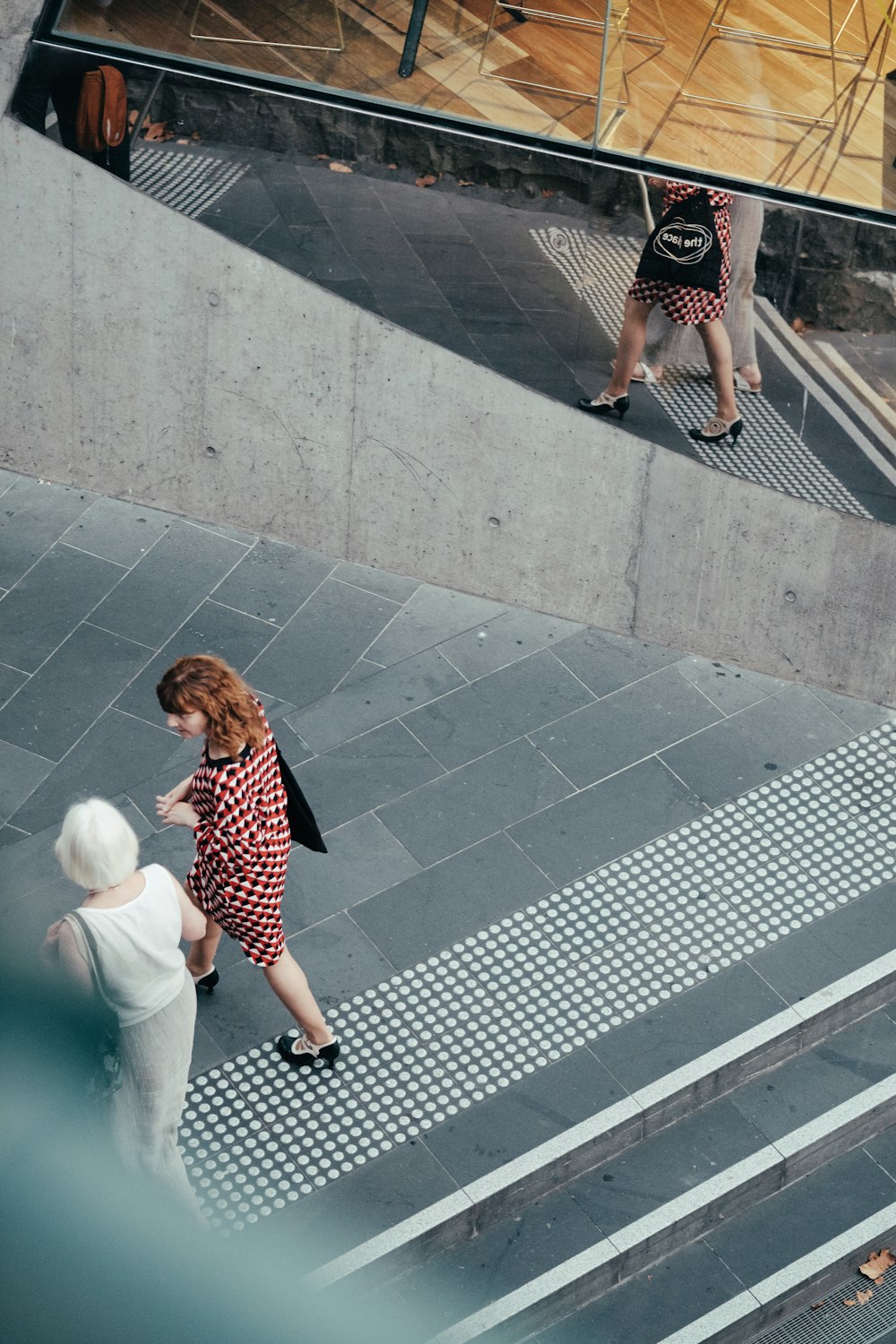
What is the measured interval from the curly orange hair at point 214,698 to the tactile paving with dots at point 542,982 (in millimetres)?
1538

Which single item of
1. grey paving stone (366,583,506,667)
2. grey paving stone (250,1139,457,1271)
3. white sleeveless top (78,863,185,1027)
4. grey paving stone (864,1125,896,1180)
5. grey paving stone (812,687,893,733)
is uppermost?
white sleeveless top (78,863,185,1027)

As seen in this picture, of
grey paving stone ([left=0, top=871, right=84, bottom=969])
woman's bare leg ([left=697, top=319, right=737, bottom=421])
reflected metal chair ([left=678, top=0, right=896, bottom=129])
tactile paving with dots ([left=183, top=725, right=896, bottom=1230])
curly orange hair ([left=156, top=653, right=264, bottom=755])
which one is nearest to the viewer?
curly orange hair ([left=156, top=653, right=264, bottom=755])

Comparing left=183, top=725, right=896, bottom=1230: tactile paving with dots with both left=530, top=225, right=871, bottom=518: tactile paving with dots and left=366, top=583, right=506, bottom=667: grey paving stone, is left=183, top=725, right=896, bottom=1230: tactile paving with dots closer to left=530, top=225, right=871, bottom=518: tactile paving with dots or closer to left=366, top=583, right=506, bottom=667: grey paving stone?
left=530, top=225, right=871, bottom=518: tactile paving with dots

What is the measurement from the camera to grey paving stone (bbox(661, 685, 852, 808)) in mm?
7500

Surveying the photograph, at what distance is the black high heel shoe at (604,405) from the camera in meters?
7.75

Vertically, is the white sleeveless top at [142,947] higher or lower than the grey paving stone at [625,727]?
higher

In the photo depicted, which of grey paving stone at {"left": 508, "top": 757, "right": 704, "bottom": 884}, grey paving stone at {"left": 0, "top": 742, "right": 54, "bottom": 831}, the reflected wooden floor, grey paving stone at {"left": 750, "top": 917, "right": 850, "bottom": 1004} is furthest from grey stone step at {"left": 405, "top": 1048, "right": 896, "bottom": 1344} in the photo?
the reflected wooden floor

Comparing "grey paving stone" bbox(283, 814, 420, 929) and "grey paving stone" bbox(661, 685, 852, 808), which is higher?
"grey paving stone" bbox(661, 685, 852, 808)

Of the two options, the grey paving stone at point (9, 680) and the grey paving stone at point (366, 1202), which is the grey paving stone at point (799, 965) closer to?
the grey paving stone at point (366, 1202)

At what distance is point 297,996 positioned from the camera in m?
5.85

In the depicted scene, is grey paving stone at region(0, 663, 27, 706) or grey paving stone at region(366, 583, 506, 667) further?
grey paving stone at region(366, 583, 506, 667)

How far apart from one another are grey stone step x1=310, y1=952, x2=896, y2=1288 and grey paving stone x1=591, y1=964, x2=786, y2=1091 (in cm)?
5

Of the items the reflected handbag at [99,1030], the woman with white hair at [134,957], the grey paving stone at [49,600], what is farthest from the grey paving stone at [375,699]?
the reflected handbag at [99,1030]

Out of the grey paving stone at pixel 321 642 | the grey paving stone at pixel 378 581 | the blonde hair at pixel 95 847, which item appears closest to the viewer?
the blonde hair at pixel 95 847
